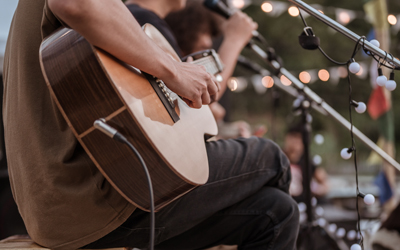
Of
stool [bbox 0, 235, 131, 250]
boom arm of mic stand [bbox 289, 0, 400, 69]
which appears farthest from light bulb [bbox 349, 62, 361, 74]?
stool [bbox 0, 235, 131, 250]

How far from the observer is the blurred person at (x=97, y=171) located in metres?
0.88

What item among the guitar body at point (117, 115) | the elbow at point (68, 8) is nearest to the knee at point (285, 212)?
the guitar body at point (117, 115)

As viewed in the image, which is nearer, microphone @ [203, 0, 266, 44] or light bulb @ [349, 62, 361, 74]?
light bulb @ [349, 62, 361, 74]

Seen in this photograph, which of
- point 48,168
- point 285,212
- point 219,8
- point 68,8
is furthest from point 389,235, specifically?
point 68,8

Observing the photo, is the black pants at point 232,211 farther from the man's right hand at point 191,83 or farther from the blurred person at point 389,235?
the blurred person at point 389,235

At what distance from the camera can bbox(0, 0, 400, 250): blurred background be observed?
3.71 m

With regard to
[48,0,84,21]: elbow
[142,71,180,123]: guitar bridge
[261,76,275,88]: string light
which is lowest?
[261,76,275,88]: string light

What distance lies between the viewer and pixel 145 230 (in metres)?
1.09

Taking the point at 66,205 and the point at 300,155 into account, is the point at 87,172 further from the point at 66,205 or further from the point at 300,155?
the point at 300,155

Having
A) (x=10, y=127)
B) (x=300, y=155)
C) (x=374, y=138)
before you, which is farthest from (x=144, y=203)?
(x=374, y=138)

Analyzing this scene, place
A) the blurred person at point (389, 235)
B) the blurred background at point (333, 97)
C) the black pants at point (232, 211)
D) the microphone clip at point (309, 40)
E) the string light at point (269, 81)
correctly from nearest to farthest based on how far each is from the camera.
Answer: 1. the black pants at point (232, 211)
2. the microphone clip at point (309, 40)
3. the blurred person at point (389, 235)
4. the string light at point (269, 81)
5. the blurred background at point (333, 97)

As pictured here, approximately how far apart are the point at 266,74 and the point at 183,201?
4.08 feet

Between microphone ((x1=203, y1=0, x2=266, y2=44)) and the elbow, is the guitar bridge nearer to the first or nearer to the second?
the elbow

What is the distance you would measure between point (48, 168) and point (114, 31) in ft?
1.31
